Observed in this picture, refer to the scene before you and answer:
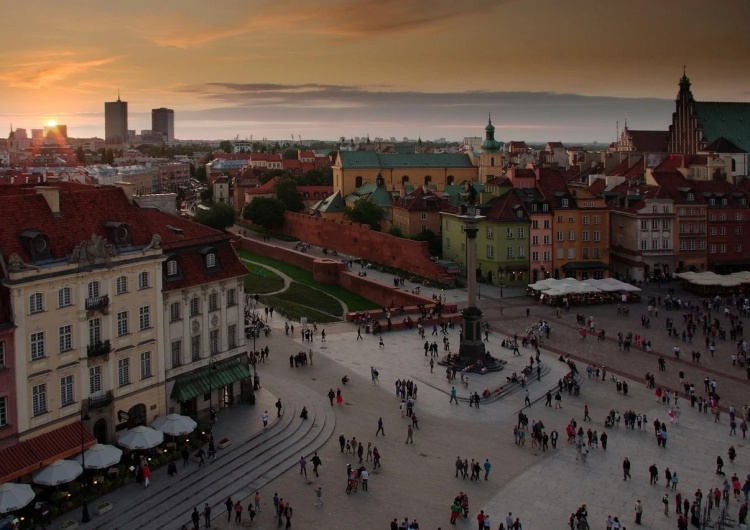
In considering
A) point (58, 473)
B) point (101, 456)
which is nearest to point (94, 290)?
point (101, 456)

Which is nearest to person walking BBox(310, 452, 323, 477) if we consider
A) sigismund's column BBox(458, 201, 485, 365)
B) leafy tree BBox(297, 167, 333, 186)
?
sigismund's column BBox(458, 201, 485, 365)

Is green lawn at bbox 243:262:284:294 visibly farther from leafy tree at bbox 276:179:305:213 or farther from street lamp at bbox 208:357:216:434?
leafy tree at bbox 276:179:305:213

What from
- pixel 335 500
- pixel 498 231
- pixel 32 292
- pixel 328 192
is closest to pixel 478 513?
pixel 335 500

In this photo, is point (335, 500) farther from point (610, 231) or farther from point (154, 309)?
point (610, 231)

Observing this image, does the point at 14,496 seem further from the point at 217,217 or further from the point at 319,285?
the point at 217,217

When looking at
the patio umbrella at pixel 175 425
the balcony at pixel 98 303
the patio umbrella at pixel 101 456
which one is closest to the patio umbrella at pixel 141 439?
the patio umbrella at pixel 175 425
